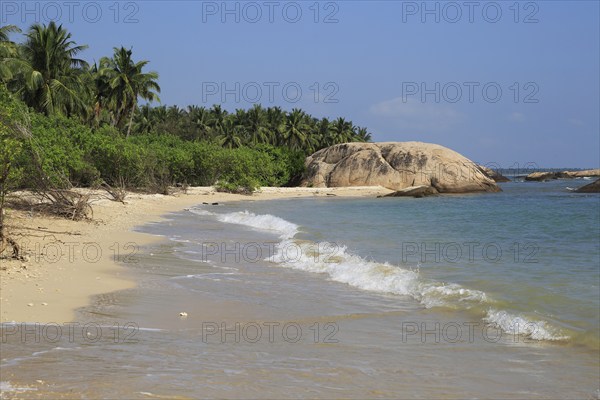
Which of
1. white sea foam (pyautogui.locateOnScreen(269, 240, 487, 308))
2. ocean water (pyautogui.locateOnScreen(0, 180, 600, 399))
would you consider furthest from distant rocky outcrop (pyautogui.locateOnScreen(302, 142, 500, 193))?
white sea foam (pyautogui.locateOnScreen(269, 240, 487, 308))

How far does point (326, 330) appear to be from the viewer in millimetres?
7680

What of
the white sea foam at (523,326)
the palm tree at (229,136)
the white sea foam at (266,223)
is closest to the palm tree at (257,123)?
the palm tree at (229,136)

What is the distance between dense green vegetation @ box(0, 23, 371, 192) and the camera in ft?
79.5

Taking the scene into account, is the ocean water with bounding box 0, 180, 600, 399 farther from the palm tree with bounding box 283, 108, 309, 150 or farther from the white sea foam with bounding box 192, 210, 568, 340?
the palm tree with bounding box 283, 108, 309, 150

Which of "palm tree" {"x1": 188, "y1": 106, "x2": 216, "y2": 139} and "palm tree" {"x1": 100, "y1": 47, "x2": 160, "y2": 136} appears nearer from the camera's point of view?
"palm tree" {"x1": 100, "y1": 47, "x2": 160, "y2": 136}

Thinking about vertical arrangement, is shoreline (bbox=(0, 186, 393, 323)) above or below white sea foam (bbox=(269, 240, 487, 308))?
above

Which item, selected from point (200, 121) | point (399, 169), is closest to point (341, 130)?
point (200, 121)

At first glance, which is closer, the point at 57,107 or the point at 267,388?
the point at 267,388

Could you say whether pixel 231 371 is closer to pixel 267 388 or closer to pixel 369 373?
pixel 267 388

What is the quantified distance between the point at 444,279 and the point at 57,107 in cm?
3345

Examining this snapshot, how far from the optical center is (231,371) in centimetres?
572

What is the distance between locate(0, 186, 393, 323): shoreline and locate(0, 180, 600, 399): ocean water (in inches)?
17.5

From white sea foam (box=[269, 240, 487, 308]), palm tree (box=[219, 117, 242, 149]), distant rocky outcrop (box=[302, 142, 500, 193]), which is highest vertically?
palm tree (box=[219, 117, 242, 149])

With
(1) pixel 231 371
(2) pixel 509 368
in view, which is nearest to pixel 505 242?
(2) pixel 509 368
